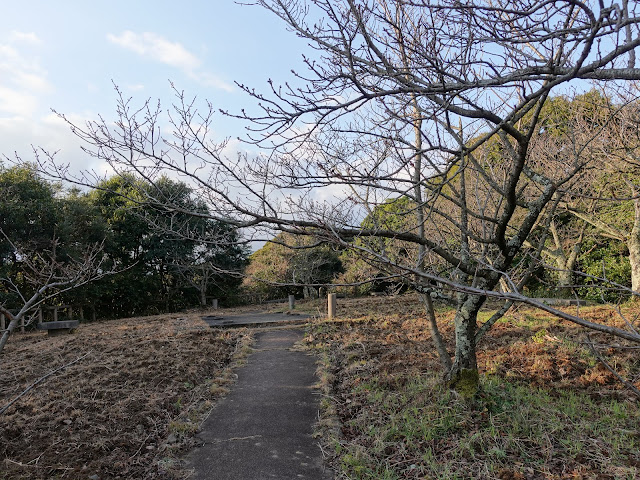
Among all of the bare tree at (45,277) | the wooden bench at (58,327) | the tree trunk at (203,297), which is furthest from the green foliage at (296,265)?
the bare tree at (45,277)

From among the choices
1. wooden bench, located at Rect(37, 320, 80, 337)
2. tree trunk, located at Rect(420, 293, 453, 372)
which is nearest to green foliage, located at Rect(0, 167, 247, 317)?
wooden bench, located at Rect(37, 320, 80, 337)

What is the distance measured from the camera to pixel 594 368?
5.28 metres

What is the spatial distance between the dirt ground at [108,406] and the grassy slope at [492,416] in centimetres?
159

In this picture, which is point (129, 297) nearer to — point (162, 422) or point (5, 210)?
point (5, 210)

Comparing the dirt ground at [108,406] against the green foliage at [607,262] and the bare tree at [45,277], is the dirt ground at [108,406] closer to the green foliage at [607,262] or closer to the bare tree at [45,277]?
the bare tree at [45,277]

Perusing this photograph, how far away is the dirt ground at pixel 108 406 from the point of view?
3.69 metres

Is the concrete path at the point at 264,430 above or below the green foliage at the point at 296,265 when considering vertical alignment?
below

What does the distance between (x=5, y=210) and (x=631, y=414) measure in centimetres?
1394

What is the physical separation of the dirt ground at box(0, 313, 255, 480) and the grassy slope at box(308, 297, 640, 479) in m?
1.59

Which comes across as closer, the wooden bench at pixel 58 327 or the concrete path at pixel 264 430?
the concrete path at pixel 264 430

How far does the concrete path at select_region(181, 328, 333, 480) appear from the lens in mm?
Result: 3689

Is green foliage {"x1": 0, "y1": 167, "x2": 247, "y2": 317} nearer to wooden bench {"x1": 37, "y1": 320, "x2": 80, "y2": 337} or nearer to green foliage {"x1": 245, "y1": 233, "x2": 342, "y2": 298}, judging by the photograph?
green foliage {"x1": 245, "y1": 233, "x2": 342, "y2": 298}

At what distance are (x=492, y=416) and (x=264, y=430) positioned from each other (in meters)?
2.21

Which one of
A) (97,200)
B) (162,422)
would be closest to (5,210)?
(97,200)
